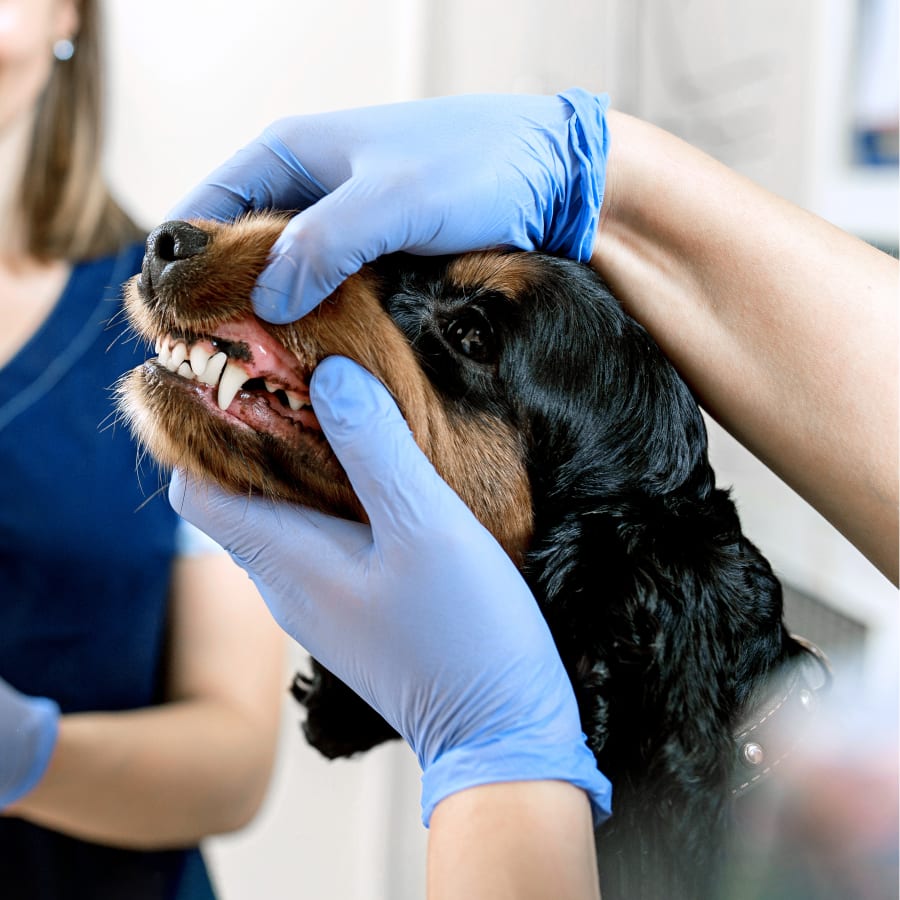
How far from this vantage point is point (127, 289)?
0.70 meters

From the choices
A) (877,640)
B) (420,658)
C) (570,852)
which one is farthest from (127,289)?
(877,640)

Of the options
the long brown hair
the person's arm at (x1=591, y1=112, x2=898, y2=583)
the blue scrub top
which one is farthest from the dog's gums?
the long brown hair

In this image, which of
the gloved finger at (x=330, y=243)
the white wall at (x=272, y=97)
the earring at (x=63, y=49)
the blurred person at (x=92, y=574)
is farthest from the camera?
the white wall at (x=272, y=97)

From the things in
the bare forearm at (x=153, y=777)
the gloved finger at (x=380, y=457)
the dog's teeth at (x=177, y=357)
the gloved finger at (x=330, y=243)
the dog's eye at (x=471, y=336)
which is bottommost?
the bare forearm at (x=153, y=777)

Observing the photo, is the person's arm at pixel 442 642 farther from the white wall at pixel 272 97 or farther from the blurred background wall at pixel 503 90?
Result: the white wall at pixel 272 97

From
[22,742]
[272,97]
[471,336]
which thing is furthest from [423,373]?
[272,97]

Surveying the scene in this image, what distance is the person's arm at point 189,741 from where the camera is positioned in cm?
104

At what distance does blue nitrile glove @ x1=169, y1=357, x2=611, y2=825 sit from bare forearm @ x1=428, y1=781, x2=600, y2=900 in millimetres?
13

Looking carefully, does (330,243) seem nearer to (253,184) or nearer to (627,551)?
(253,184)

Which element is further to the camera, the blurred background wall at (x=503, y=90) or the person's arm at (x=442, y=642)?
the blurred background wall at (x=503, y=90)

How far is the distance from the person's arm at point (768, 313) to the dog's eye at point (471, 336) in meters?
0.14

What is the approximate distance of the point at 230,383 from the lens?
0.63 meters

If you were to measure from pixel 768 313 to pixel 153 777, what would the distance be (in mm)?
914

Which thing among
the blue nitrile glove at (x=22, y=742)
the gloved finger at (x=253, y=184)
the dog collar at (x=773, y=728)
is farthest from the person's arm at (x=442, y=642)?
the blue nitrile glove at (x=22, y=742)
